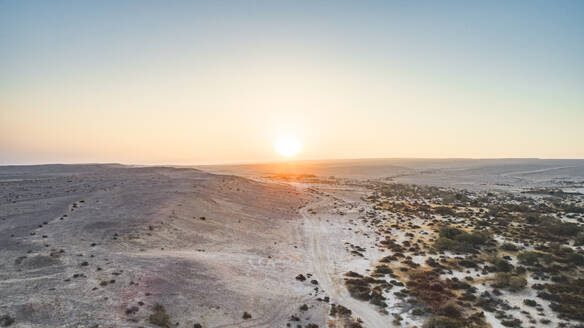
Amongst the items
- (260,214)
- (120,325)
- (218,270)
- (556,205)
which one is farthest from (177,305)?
(556,205)

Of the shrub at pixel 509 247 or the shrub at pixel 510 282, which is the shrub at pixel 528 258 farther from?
the shrub at pixel 510 282

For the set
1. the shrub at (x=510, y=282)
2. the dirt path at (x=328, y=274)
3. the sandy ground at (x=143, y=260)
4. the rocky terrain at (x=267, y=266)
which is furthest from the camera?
the shrub at (x=510, y=282)

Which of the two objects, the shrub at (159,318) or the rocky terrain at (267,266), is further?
the rocky terrain at (267,266)

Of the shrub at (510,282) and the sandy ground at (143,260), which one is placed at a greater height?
the sandy ground at (143,260)

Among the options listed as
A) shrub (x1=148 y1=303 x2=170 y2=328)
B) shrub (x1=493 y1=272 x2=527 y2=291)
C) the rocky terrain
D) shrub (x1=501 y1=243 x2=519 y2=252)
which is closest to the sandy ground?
the rocky terrain

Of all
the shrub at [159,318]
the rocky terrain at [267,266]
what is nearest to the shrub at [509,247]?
the rocky terrain at [267,266]

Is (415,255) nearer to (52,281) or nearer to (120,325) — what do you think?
(120,325)

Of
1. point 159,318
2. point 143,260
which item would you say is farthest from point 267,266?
point 159,318

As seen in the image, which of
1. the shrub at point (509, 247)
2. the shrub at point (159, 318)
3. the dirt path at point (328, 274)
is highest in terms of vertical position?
the shrub at point (159, 318)
